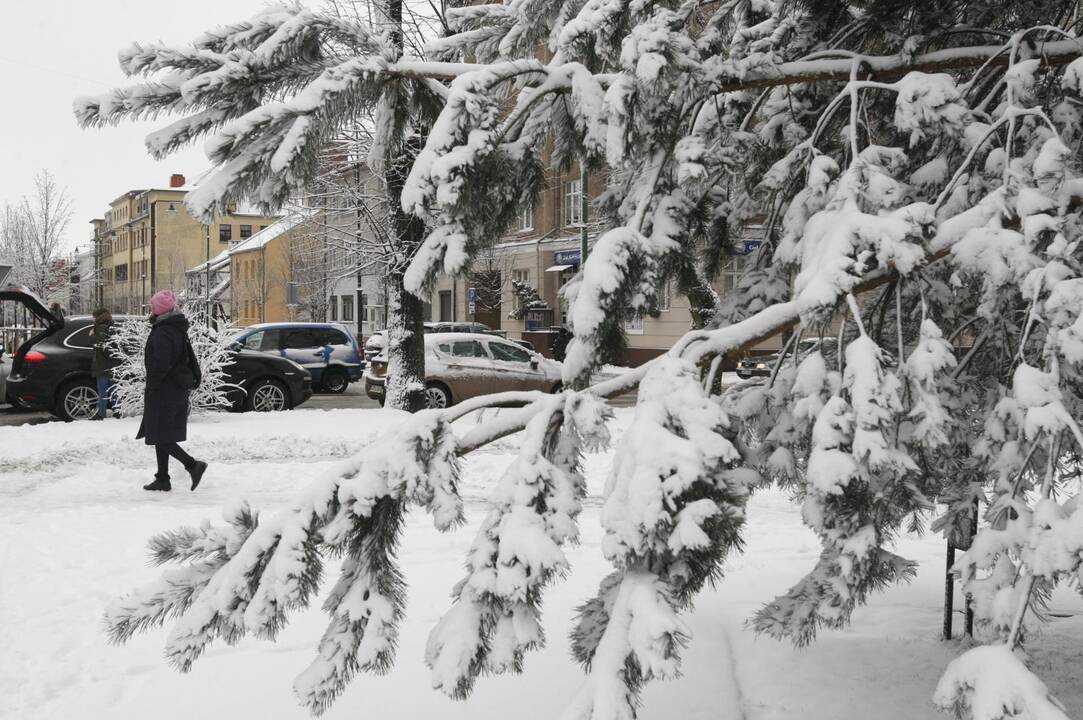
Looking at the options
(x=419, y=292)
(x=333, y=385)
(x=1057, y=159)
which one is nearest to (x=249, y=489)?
(x=419, y=292)

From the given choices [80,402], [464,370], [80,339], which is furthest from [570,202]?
A: [80,402]

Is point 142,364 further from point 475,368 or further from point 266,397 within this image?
point 475,368

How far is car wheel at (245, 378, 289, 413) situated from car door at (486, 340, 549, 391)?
3761 mm

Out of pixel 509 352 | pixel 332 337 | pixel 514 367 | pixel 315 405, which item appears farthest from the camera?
pixel 332 337

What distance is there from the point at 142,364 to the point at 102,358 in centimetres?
55

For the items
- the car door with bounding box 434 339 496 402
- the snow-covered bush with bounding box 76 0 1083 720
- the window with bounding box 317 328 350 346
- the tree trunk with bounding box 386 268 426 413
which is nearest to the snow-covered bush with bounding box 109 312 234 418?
the tree trunk with bounding box 386 268 426 413

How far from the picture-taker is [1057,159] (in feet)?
8.89

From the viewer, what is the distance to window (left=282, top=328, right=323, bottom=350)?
840 inches

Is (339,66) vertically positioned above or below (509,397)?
above

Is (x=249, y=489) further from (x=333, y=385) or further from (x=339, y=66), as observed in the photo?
(x=333, y=385)

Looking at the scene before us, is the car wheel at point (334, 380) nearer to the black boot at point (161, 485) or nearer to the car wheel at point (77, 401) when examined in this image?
the car wheel at point (77, 401)

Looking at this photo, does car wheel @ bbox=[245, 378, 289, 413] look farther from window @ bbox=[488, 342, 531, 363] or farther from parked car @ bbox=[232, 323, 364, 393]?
parked car @ bbox=[232, 323, 364, 393]

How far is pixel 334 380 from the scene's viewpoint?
71.7 ft

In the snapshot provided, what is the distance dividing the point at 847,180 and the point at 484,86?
1129mm
